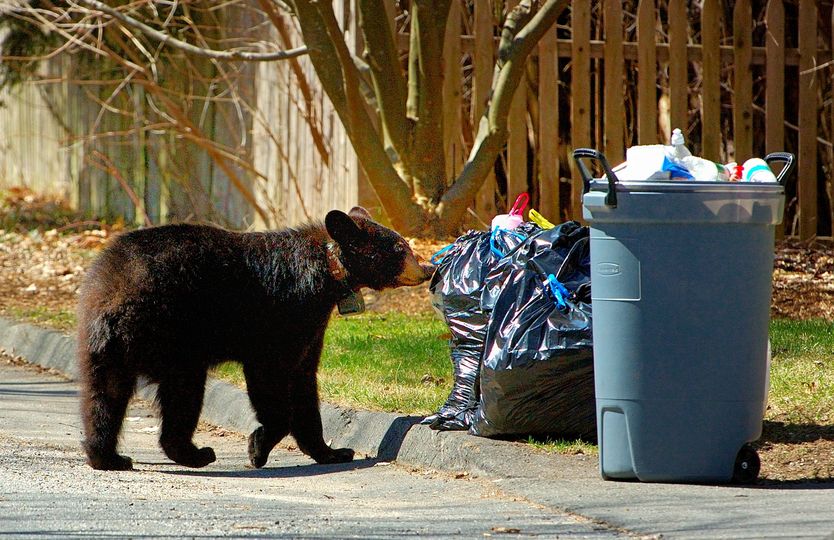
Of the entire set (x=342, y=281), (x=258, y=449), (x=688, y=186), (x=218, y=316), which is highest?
(x=688, y=186)

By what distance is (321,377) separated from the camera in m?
6.96

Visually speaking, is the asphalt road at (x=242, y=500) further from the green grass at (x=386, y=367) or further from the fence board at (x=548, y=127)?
the fence board at (x=548, y=127)

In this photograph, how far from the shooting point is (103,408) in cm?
527

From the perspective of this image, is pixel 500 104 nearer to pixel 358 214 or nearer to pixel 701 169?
pixel 358 214

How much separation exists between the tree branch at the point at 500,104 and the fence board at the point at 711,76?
2.42 m

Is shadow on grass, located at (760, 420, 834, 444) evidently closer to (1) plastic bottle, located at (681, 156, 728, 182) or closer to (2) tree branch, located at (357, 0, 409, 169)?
(1) plastic bottle, located at (681, 156, 728, 182)

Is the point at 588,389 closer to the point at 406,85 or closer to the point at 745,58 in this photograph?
the point at 406,85

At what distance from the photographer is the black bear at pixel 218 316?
17.3 ft

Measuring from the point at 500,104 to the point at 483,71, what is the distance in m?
1.34

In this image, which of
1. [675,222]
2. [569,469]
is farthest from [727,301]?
[569,469]

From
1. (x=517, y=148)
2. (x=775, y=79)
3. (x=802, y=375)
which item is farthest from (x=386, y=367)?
(x=775, y=79)

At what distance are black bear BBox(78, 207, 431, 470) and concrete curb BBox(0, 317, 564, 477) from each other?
23 cm

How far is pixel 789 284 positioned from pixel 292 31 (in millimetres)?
5404

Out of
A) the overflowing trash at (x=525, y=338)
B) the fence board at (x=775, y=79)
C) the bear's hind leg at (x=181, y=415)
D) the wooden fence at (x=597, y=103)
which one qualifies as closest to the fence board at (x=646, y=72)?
the wooden fence at (x=597, y=103)
